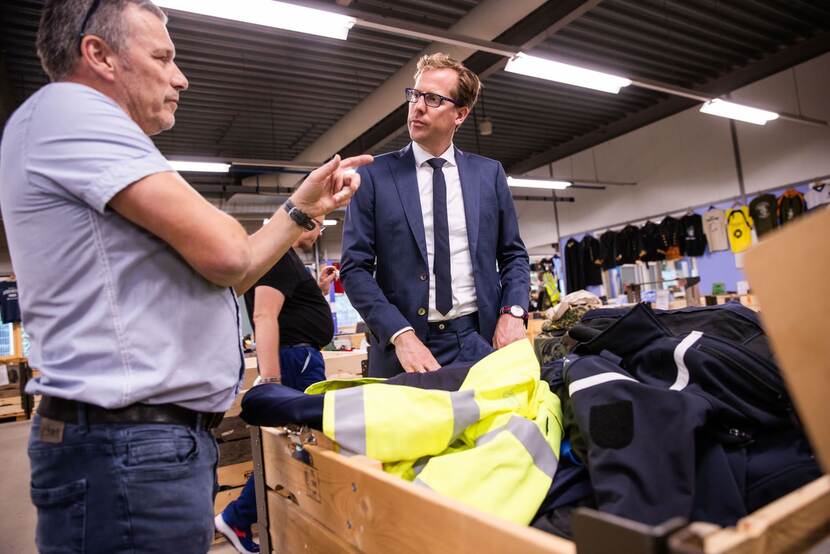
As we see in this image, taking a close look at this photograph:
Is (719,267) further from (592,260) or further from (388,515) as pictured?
(388,515)

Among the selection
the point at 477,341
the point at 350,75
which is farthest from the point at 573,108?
the point at 477,341

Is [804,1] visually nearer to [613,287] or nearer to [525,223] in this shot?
[613,287]

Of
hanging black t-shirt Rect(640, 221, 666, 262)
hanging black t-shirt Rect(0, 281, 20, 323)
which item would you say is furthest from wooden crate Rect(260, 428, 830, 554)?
hanging black t-shirt Rect(0, 281, 20, 323)

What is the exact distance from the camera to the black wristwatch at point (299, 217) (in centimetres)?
116

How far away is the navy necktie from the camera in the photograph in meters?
1.74

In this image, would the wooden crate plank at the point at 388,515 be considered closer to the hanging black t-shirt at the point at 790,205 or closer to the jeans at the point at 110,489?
the jeans at the point at 110,489

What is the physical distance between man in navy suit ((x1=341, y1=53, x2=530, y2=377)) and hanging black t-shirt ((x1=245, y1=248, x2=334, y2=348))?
854mm

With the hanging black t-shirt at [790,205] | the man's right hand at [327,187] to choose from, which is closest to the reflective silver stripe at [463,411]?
the man's right hand at [327,187]

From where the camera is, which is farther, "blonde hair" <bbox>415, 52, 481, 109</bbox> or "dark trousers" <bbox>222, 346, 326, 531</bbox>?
"dark trousers" <bbox>222, 346, 326, 531</bbox>

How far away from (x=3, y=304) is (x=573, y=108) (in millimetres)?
11031

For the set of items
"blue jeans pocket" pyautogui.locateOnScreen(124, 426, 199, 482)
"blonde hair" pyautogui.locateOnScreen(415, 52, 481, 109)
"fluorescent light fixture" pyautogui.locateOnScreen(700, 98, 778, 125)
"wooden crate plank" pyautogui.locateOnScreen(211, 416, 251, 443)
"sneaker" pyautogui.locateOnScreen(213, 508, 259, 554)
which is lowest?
"sneaker" pyautogui.locateOnScreen(213, 508, 259, 554)

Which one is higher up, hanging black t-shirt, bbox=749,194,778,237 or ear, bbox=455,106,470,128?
hanging black t-shirt, bbox=749,194,778,237

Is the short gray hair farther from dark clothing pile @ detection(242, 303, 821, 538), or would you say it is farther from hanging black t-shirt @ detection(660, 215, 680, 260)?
hanging black t-shirt @ detection(660, 215, 680, 260)

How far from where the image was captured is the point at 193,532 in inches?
35.2
